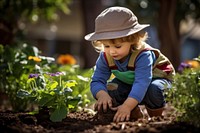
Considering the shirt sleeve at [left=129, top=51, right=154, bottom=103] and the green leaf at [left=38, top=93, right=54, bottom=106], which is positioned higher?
the shirt sleeve at [left=129, top=51, right=154, bottom=103]

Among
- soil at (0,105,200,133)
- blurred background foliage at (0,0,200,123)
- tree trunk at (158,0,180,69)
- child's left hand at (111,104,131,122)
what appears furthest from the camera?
tree trunk at (158,0,180,69)

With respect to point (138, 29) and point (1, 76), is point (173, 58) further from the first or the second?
point (138, 29)

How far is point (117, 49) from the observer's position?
11.5 ft

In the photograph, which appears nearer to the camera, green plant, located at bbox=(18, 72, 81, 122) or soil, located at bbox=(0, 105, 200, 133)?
soil, located at bbox=(0, 105, 200, 133)

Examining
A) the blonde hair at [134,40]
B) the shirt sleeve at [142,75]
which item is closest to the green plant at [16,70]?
the blonde hair at [134,40]

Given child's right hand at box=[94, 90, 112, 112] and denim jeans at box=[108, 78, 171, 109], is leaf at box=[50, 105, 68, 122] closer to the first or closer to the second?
child's right hand at box=[94, 90, 112, 112]

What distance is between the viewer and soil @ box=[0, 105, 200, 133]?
2.78 metres

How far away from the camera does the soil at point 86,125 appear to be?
278cm

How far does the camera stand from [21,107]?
4.40 meters

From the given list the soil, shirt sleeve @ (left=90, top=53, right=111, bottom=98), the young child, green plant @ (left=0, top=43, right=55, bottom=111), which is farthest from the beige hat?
green plant @ (left=0, top=43, right=55, bottom=111)

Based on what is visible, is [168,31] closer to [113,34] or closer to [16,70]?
[16,70]

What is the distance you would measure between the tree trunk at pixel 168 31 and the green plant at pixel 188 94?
4380mm

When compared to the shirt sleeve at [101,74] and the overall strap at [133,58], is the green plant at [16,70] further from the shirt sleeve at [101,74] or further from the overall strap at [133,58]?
the overall strap at [133,58]

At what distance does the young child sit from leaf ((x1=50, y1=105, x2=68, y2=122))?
0.79 ft
